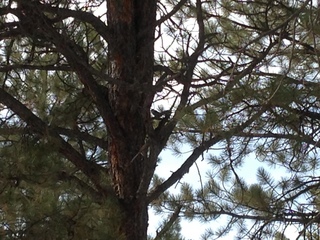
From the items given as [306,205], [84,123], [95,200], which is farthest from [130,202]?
[306,205]

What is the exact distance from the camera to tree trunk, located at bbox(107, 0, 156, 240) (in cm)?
333

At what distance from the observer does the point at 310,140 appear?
10.9ft


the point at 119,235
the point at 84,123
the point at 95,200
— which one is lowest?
the point at 119,235

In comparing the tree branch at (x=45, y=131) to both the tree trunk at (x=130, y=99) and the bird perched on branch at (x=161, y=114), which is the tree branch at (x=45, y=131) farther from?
the bird perched on branch at (x=161, y=114)

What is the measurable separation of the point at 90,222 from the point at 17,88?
1.09 meters

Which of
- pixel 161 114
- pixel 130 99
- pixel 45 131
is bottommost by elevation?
pixel 45 131

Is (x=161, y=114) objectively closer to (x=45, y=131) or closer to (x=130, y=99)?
(x=130, y=99)

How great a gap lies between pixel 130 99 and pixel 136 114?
8cm

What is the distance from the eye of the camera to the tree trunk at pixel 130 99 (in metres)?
3.33

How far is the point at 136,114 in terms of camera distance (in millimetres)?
3445

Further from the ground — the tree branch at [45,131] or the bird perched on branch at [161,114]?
the bird perched on branch at [161,114]

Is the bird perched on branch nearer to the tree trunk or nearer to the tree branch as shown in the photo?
the tree trunk

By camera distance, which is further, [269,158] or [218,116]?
[269,158]

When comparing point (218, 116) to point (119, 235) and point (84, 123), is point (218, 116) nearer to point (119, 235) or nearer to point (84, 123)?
point (119, 235)
